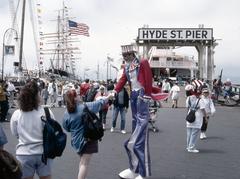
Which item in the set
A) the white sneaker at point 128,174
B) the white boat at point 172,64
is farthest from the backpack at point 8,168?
the white boat at point 172,64

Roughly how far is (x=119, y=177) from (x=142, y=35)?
3750 centimetres

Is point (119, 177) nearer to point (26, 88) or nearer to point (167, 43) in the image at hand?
point (26, 88)

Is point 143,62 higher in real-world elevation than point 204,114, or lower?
higher

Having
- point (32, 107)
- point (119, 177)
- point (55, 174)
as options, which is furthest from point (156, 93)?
point (32, 107)

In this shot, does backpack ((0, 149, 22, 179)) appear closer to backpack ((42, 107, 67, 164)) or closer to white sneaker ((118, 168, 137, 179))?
backpack ((42, 107, 67, 164))

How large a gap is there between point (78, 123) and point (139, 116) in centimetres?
153

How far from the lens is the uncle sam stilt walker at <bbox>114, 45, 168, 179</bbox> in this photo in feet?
24.7

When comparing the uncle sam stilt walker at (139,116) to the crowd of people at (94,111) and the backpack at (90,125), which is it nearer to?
the crowd of people at (94,111)

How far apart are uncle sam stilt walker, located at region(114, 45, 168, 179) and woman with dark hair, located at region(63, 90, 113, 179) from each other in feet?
3.97

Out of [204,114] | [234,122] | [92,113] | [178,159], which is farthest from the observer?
[234,122]

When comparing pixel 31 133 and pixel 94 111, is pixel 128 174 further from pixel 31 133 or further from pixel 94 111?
pixel 31 133

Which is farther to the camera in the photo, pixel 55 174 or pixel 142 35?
pixel 142 35

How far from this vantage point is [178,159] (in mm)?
9570

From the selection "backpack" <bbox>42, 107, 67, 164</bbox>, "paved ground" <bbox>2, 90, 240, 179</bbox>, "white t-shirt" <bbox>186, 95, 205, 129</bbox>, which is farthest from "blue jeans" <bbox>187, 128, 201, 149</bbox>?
"backpack" <bbox>42, 107, 67, 164</bbox>
